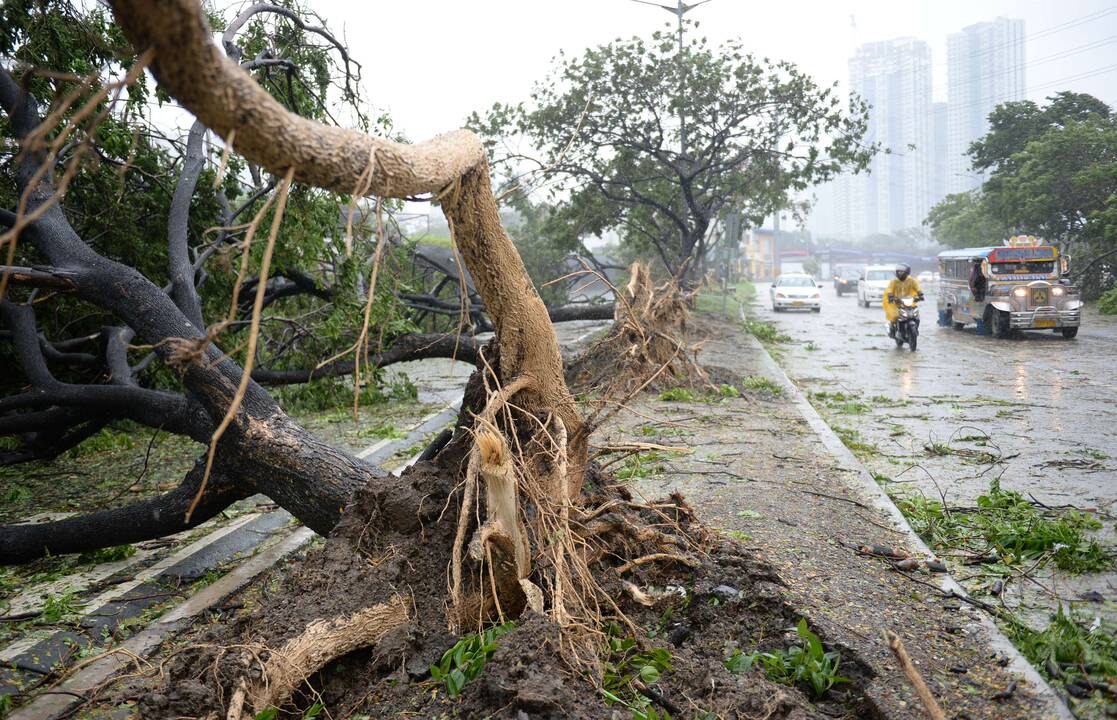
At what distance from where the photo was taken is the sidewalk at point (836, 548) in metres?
3.47

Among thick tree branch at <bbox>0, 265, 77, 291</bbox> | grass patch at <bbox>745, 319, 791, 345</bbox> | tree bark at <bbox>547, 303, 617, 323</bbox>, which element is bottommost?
grass patch at <bbox>745, 319, 791, 345</bbox>

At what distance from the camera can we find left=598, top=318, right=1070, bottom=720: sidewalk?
11.4 feet

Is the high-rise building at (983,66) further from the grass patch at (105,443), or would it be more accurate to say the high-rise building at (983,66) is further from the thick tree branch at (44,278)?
the thick tree branch at (44,278)

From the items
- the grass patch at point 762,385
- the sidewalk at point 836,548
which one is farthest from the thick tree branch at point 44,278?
the grass patch at point 762,385

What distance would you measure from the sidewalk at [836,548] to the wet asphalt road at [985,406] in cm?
77

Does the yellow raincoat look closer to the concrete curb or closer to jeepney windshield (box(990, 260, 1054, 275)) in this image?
jeepney windshield (box(990, 260, 1054, 275))

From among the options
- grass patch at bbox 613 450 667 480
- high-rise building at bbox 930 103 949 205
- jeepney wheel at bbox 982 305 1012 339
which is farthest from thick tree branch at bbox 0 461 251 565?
high-rise building at bbox 930 103 949 205

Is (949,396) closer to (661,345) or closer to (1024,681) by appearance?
(661,345)

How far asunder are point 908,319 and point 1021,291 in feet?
10.6

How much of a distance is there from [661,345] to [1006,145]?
3204 centimetres

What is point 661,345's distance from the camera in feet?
40.9

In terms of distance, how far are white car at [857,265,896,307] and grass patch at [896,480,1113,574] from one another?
29501 mm

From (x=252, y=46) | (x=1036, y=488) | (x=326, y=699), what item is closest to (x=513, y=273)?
(x=326, y=699)

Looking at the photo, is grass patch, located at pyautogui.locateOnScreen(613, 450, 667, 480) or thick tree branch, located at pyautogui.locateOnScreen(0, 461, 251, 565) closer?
thick tree branch, located at pyautogui.locateOnScreen(0, 461, 251, 565)
